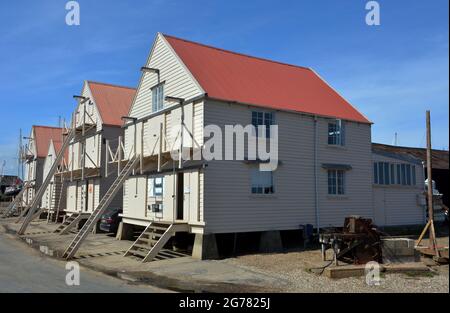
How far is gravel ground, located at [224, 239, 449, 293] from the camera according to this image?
1141 centimetres

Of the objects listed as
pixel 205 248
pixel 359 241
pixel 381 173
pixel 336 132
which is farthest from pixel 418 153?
pixel 205 248

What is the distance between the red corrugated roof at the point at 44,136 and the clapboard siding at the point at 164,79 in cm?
2330

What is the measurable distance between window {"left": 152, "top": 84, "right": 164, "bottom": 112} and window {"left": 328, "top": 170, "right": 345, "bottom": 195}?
8.19 m

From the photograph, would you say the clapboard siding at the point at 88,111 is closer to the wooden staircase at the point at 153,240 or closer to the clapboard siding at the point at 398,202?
the wooden staircase at the point at 153,240

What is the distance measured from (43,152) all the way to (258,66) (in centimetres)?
2815

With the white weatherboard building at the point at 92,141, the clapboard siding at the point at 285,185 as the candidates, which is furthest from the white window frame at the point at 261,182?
the white weatherboard building at the point at 92,141

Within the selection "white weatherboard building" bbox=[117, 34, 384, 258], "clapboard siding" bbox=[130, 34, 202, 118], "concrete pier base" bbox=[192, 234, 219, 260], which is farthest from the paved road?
"clapboard siding" bbox=[130, 34, 202, 118]

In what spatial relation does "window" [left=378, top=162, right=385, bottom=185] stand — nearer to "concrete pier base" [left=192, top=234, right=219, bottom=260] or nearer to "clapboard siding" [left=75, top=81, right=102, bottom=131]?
"concrete pier base" [left=192, top=234, right=219, bottom=260]

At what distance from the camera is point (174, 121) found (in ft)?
63.8

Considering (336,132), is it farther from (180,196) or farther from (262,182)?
(180,196)

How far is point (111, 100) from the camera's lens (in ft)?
99.4

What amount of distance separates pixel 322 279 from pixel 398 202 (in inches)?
543
